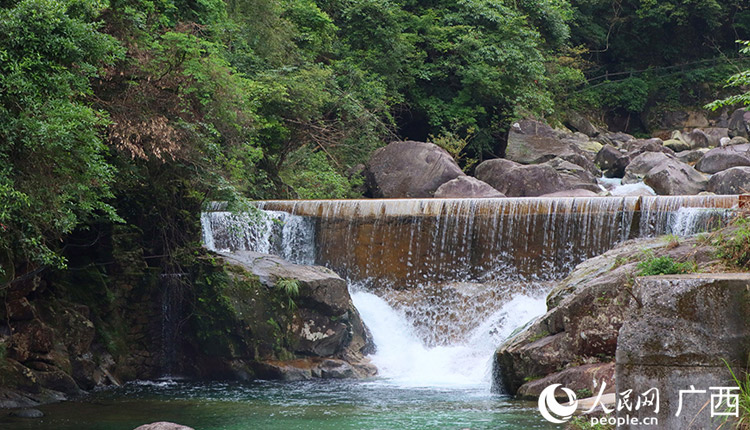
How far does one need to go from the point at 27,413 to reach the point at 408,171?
43.4 ft

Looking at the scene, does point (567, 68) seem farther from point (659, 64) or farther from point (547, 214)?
point (547, 214)

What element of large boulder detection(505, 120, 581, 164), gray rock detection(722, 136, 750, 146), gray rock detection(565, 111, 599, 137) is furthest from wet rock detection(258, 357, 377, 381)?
gray rock detection(565, 111, 599, 137)

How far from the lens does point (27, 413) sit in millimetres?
8648

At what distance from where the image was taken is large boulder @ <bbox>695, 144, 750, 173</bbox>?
74.5ft

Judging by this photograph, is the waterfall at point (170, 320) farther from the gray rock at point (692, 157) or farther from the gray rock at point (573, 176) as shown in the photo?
the gray rock at point (692, 157)

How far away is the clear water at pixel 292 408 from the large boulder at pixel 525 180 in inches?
390

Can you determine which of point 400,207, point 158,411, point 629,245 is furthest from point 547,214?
point 158,411

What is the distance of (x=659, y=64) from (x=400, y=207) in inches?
981

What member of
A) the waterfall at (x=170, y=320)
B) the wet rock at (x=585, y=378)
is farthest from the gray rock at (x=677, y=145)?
the wet rock at (x=585, y=378)

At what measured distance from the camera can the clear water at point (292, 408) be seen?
26.2 feet

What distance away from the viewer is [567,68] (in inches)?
1207

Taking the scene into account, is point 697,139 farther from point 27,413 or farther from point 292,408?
→ point 27,413

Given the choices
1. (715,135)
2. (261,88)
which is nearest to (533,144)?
(261,88)

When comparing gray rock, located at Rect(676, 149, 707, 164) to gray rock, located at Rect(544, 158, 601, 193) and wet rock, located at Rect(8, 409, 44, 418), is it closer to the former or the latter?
gray rock, located at Rect(544, 158, 601, 193)
